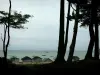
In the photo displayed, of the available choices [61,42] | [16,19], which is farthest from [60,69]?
[16,19]

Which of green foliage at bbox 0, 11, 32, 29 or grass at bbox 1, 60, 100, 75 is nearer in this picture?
grass at bbox 1, 60, 100, 75

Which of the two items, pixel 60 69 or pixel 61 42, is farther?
pixel 61 42

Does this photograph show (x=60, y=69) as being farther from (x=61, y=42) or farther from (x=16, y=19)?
(x=16, y=19)

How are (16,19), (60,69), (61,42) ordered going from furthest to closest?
1. (16,19)
2. (61,42)
3. (60,69)

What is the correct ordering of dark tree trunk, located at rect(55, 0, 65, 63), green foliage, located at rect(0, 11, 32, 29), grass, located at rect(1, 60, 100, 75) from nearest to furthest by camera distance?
grass, located at rect(1, 60, 100, 75)
dark tree trunk, located at rect(55, 0, 65, 63)
green foliage, located at rect(0, 11, 32, 29)

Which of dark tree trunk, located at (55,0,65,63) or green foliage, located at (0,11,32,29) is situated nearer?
dark tree trunk, located at (55,0,65,63)

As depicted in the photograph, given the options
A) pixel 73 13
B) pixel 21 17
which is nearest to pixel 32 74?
pixel 73 13

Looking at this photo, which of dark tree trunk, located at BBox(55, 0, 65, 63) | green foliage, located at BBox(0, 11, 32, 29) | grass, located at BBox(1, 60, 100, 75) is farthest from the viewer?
green foliage, located at BBox(0, 11, 32, 29)

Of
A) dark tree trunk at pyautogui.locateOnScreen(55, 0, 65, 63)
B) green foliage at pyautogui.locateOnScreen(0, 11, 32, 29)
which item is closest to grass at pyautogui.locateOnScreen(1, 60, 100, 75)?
dark tree trunk at pyautogui.locateOnScreen(55, 0, 65, 63)

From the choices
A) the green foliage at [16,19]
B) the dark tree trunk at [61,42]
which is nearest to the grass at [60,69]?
the dark tree trunk at [61,42]

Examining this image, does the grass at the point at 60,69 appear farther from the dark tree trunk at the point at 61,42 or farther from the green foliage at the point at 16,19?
the green foliage at the point at 16,19

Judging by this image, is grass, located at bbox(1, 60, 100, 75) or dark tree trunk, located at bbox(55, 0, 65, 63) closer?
grass, located at bbox(1, 60, 100, 75)

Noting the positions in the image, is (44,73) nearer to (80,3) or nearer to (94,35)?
(94,35)

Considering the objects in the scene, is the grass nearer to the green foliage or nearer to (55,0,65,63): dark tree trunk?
(55,0,65,63): dark tree trunk
